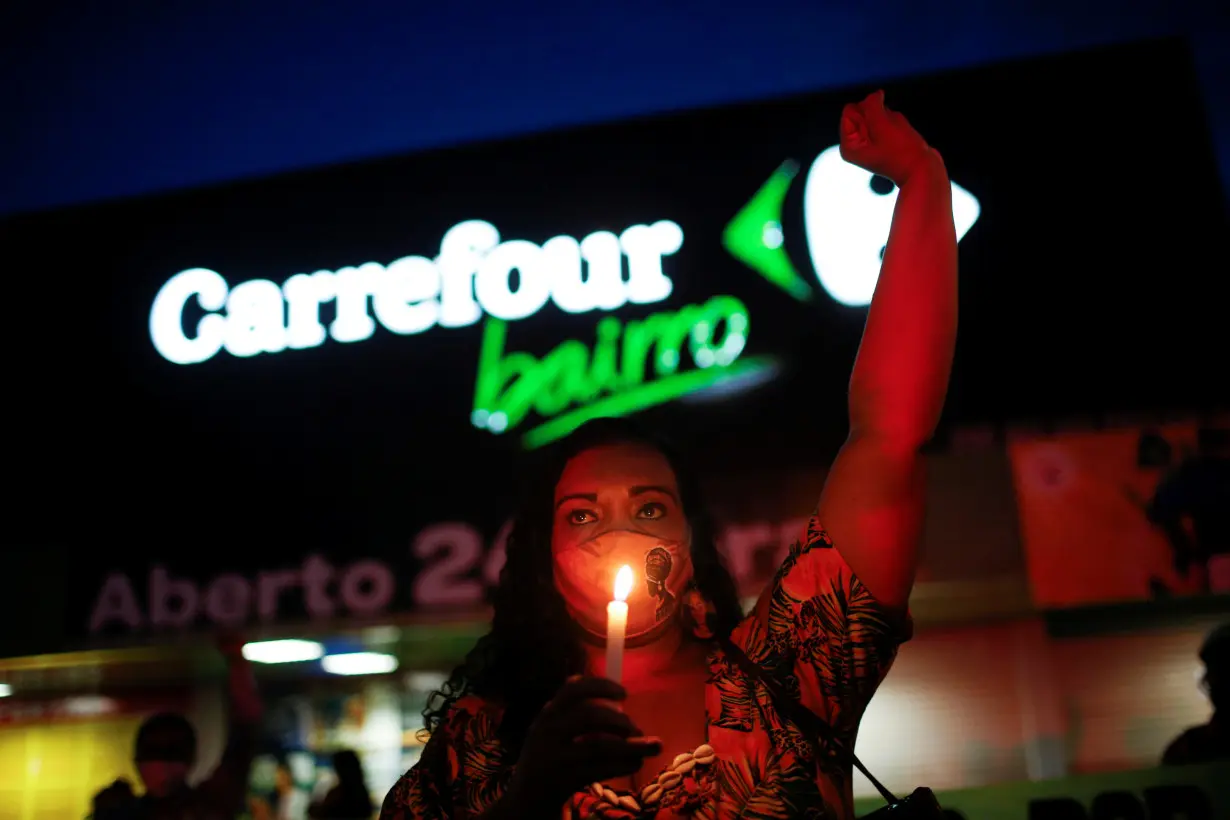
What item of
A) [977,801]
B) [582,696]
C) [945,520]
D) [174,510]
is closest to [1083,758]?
[945,520]

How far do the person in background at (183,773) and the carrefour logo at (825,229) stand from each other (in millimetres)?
4615

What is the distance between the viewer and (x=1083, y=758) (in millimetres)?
6371

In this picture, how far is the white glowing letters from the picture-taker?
25.6 ft

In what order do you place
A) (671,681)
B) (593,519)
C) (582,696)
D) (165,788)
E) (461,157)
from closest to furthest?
(582,696)
(671,681)
(593,519)
(165,788)
(461,157)

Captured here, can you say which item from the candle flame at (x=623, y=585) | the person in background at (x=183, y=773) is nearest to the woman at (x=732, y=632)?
the candle flame at (x=623, y=585)

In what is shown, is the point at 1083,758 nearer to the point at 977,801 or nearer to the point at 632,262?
the point at 977,801

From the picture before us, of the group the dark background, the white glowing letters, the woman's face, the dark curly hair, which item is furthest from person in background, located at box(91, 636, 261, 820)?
the white glowing letters

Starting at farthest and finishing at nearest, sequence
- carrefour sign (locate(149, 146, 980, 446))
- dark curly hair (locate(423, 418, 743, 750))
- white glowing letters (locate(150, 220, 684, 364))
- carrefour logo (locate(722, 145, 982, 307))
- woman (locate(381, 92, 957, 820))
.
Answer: white glowing letters (locate(150, 220, 684, 364)) < carrefour sign (locate(149, 146, 980, 446)) < carrefour logo (locate(722, 145, 982, 307)) < dark curly hair (locate(423, 418, 743, 750)) < woman (locate(381, 92, 957, 820))

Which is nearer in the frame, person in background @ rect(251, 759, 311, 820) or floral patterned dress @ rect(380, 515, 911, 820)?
floral patterned dress @ rect(380, 515, 911, 820)

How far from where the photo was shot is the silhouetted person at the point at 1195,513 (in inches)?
245

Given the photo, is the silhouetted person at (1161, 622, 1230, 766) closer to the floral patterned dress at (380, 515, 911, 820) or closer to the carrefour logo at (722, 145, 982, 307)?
the floral patterned dress at (380, 515, 911, 820)

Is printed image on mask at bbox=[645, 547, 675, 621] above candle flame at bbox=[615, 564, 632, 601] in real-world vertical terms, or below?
above

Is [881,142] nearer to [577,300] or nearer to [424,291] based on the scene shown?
Answer: [577,300]

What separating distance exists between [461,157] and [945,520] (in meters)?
4.87
